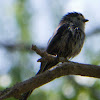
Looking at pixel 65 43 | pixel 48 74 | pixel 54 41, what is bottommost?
pixel 48 74

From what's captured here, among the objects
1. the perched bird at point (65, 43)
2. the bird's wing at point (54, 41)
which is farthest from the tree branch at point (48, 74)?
the bird's wing at point (54, 41)

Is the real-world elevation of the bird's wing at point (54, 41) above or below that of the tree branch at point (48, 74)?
above

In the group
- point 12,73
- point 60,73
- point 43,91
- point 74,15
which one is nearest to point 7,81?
point 12,73

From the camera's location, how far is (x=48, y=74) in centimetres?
431

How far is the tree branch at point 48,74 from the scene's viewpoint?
409 centimetres

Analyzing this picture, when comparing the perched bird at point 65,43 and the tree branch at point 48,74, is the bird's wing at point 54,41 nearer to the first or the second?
the perched bird at point 65,43

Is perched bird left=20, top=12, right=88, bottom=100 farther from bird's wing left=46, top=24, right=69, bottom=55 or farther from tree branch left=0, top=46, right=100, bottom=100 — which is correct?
tree branch left=0, top=46, right=100, bottom=100

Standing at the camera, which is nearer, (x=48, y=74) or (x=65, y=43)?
(x=48, y=74)

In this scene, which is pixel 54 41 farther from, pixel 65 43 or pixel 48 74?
pixel 48 74

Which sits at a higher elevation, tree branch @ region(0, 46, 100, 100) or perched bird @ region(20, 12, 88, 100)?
perched bird @ region(20, 12, 88, 100)

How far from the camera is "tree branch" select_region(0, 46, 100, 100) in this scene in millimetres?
4094

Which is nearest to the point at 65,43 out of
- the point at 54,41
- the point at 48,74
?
the point at 54,41

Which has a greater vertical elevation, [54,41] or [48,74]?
[54,41]

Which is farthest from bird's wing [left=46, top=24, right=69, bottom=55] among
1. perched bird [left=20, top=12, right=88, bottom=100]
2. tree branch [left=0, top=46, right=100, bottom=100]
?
tree branch [left=0, top=46, right=100, bottom=100]
